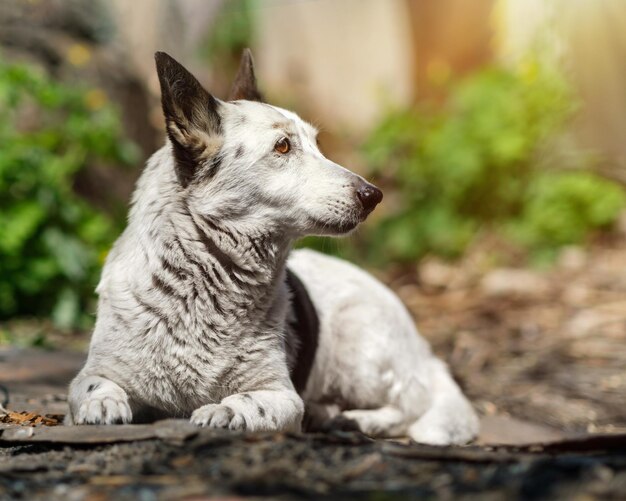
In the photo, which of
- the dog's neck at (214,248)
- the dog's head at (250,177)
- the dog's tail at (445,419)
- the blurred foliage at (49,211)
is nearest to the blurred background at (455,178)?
the blurred foliage at (49,211)

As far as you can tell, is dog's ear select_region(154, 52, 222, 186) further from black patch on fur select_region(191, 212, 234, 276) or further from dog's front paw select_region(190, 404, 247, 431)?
dog's front paw select_region(190, 404, 247, 431)

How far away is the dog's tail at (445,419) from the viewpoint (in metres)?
3.95

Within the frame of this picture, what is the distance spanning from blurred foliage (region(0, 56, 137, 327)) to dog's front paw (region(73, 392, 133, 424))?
3245 millimetres

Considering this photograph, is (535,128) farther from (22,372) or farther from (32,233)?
(22,372)

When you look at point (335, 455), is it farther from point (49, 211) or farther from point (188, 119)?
point (49, 211)

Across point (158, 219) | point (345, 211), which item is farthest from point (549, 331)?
point (158, 219)

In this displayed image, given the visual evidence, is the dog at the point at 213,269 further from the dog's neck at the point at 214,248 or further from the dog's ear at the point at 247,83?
the dog's ear at the point at 247,83

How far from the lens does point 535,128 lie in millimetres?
8195

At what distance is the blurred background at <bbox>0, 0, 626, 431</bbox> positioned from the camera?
5898 mm

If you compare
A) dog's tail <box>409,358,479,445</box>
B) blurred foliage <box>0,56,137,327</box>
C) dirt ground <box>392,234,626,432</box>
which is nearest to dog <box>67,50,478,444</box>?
dog's tail <box>409,358,479,445</box>

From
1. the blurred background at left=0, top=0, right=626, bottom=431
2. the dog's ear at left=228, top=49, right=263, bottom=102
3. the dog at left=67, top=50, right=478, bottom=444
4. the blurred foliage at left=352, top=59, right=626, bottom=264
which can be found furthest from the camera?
the blurred foliage at left=352, top=59, right=626, bottom=264

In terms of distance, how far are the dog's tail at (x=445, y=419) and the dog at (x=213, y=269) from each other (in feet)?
2.34

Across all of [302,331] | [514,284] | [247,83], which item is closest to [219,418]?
[302,331]

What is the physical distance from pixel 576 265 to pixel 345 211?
15.9 feet
